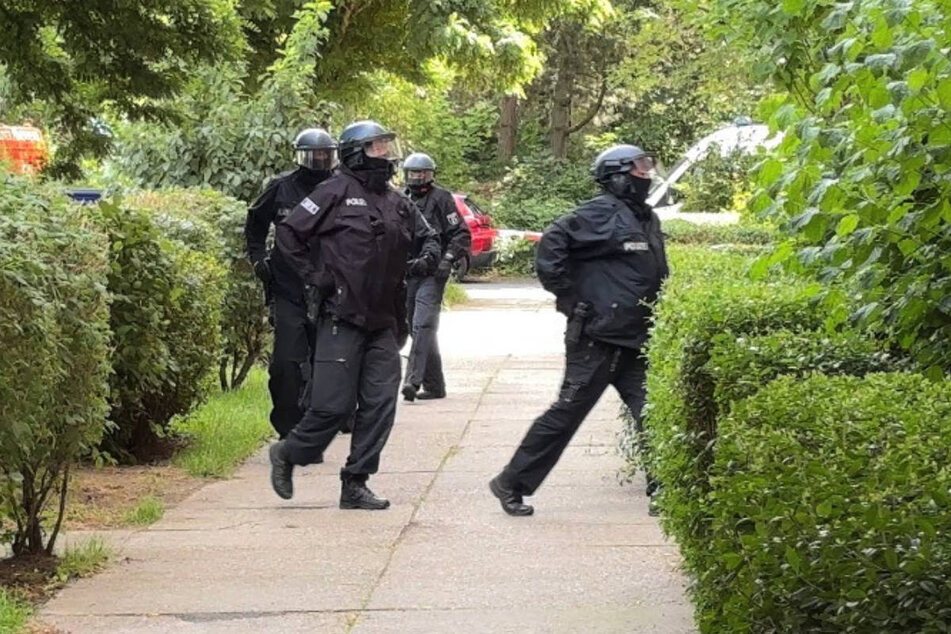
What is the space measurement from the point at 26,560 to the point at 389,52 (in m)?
18.9

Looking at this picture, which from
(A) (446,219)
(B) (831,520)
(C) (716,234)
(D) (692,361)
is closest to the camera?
(B) (831,520)

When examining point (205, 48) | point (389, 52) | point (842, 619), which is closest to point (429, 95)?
point (389, 52)

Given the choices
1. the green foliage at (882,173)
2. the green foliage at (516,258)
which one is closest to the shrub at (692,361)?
the green foliage at (882,173)

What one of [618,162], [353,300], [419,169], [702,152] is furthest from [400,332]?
[702,152]

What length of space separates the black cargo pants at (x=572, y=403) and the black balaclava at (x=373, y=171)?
1301mm

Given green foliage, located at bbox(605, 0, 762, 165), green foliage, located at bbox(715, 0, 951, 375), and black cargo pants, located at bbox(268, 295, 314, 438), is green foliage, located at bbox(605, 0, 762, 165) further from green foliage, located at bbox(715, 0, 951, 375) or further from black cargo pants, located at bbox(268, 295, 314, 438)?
green foliage, located at bbox(715, 0, 951, 375)

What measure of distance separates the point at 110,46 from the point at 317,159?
4.60ft

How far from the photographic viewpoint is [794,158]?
468 centimetres

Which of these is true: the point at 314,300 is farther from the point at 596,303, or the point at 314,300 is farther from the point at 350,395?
the point at 596,303

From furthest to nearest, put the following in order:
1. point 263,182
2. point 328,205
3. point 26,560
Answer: point 263,182
point 328,205
point 26,560

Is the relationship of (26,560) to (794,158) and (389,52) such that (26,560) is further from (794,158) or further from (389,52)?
(389,52)

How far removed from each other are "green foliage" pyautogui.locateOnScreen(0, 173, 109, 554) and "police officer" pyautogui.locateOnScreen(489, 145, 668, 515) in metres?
2.13

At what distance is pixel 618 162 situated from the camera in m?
8.26

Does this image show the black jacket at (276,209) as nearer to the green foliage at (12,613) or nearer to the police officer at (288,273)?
the police officer at (288,273)
